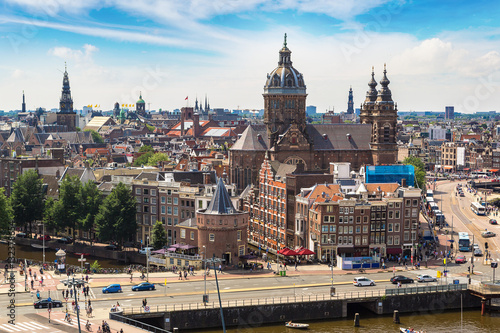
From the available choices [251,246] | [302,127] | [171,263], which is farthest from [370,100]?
[171,263]

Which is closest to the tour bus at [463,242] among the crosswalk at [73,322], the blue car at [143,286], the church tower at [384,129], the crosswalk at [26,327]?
the church tower at [384,129]

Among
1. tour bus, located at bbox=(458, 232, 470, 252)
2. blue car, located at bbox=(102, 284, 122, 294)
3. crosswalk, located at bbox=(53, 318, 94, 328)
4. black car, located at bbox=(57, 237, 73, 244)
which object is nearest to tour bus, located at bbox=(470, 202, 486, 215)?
tour bus, located at bbox=(458, 232, 470, 252)

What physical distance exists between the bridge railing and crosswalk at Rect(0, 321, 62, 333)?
9413 mm

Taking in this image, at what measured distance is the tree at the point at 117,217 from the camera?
12581 centimetres

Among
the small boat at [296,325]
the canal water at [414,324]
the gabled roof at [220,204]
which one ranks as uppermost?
the gabled roof at [220,204]

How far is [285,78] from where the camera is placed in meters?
155

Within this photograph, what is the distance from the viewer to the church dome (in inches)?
6093

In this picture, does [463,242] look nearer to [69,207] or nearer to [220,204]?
[220,204]

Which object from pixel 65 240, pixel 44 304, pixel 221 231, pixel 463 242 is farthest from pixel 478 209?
pixel 44 304

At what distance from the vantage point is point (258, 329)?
8706 centimetres

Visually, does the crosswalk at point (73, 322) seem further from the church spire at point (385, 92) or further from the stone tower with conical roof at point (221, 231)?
the church spire at point (385, 92)

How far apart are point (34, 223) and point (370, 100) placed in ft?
Answer: 285

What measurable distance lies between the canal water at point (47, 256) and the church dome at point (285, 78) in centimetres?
5213

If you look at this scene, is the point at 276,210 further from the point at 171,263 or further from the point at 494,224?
the point at 494,224
